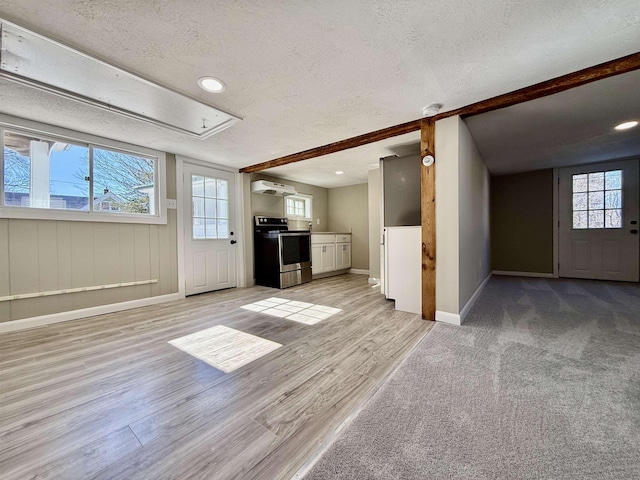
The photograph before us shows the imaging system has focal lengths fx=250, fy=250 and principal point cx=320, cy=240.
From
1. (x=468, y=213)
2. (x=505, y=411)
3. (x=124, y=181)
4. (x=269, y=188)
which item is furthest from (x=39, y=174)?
(x=468, y=213)

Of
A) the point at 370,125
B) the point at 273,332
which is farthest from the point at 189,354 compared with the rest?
the point at 370,125

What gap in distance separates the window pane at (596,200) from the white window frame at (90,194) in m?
7.36

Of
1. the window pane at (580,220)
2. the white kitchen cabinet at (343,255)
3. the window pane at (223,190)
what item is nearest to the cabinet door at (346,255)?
the white kitchen cabinet at (343,255)

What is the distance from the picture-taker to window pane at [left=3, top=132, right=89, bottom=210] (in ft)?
8.43

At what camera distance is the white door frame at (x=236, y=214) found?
3.83m

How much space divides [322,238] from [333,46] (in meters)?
3.83

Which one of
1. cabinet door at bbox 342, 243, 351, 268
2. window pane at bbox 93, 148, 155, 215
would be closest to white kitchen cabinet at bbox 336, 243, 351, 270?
cabinet door at bbox 342, 243, 351, 268

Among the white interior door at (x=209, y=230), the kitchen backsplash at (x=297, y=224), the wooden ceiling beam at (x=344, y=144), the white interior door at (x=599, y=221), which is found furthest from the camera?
the kitchen backsplash at (x=297, y=224)

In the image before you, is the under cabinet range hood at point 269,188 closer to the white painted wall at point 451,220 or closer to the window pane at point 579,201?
the white painted wall at point 451,220

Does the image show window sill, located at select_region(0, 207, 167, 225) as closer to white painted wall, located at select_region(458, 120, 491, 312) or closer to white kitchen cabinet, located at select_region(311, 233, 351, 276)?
white kitchen cabinet, located at select_region(311, 233, 351, 276)

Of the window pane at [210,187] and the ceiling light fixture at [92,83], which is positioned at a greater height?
the ceiling light fixture at [92,83]

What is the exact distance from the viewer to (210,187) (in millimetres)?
4277

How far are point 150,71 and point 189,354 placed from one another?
216 centimetres

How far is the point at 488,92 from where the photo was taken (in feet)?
7.24
